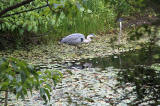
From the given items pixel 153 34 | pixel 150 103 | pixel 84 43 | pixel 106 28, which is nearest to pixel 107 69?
pixel 150 103

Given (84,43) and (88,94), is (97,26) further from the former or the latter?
(88,94)

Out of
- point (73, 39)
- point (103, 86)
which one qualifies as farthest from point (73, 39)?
point (103, 86)

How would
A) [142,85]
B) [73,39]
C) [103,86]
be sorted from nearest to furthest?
[142,85]
[103,86]
[73,39]

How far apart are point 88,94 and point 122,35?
4.19 meters

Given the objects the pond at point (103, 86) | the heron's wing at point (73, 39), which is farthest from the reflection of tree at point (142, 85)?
the heron's wing at point (73, 39)

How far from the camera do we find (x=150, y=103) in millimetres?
2539

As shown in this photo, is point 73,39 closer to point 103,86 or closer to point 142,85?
point 103,86

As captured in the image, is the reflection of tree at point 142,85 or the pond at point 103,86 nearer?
the reflection of tree at point 142,85

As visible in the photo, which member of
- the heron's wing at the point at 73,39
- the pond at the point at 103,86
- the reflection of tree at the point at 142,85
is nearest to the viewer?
the reflection of tree at the point at 142,85

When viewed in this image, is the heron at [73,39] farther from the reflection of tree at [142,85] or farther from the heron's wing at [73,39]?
the reflection of tree at [142,85]

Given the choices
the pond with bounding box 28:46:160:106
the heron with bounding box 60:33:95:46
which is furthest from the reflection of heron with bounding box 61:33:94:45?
the pond with bounding box 28:46:160:106

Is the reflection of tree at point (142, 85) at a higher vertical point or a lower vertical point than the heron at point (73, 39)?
lower

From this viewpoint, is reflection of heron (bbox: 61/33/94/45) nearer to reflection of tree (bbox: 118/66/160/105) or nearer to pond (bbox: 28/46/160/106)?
pond (bbox: 28/46/160/106)

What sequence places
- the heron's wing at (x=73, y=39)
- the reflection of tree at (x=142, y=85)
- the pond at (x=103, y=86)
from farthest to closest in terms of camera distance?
1. the heron's wing at (x=73, y=39)
2. the pond at (x=103, y=86)
3. the reflection of tree at (x=142, y=85)
